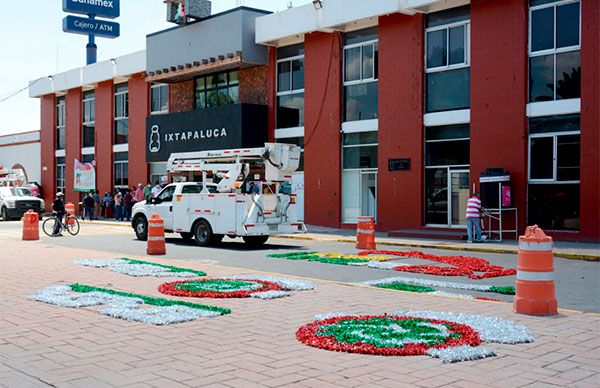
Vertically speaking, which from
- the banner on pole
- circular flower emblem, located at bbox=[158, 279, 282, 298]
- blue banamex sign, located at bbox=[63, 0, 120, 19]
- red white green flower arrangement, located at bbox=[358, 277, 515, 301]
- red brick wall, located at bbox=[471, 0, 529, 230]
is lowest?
red white green flower arrangement, located at bbox=[358, 277, 515, 301]

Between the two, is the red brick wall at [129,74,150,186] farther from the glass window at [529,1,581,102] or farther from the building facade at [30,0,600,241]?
the glass window at [529,1,581,102]

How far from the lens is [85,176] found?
4322 cm

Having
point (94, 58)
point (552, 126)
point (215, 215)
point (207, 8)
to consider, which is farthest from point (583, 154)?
point (94, 58)

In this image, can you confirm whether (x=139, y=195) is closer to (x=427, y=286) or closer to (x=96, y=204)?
(x=96, y=204)

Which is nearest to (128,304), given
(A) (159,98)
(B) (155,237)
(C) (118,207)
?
(B) (155,237)

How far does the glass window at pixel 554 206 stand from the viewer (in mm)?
20391

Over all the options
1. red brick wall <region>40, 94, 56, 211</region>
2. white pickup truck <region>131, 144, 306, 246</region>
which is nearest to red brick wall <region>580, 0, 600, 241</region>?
white pickup truck <region>131, 144, 306, 246</region>

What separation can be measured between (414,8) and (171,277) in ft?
51.7

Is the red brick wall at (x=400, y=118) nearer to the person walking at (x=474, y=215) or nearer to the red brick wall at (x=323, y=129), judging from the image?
the red brick wall at (x=323, y=129)

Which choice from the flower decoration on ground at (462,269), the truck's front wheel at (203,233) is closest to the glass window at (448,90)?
the flower decoration on ground at (462,269)

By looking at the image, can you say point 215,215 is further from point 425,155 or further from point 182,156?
point 425,155

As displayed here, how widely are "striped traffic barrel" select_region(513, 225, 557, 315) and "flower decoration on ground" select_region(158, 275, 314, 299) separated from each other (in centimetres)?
356

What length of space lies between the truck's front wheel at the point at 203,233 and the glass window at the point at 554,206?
409 inches

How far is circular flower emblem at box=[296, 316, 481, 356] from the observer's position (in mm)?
6625
